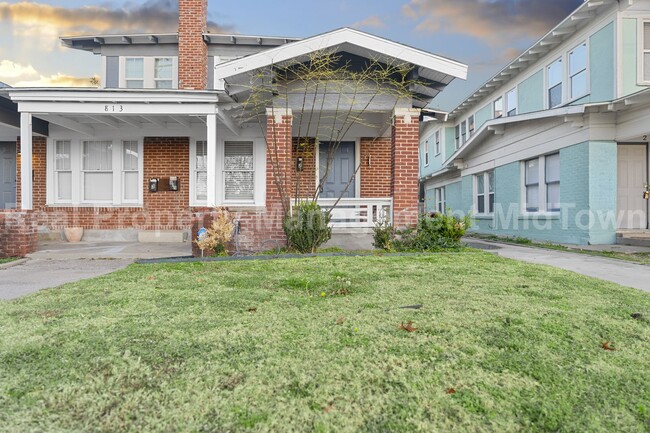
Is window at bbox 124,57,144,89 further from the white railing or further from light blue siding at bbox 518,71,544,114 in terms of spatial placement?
light blue siding at bbox 518,71,544,114

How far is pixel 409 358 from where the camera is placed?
2.13m

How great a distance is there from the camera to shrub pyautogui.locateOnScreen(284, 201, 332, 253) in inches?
267

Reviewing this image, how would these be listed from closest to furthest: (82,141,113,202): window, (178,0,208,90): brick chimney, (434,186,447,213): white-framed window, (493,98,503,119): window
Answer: (82,141,113,202): window → (178,0,208,90): brick chimney → (493,98,503,119): window → (434,186,447,213): white-framed window

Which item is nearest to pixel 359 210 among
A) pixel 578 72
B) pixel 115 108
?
pixel 115 108

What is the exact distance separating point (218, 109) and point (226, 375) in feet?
22.2

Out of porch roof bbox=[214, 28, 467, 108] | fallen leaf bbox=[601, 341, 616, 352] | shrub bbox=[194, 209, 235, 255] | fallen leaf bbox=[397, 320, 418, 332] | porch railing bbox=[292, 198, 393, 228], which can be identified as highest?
porch roof bbox=[214, 28, 467, 108]

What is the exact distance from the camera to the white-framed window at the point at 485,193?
15.2 meters

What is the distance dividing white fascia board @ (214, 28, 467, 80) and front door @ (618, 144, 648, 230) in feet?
20.4

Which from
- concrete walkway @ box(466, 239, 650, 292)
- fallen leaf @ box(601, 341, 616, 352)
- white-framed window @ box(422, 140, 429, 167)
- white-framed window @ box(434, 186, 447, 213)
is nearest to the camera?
fallen leaf @ box(601, 341, 616, 352)

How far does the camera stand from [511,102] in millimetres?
14844

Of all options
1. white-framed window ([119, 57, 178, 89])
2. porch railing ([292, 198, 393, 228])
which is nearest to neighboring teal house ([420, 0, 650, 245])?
porch railing ([292, 198, 393, 228])

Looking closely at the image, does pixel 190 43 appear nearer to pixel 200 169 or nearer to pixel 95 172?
pixel 200 169

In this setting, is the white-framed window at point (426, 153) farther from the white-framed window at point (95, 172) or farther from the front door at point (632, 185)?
the white-framed window at point (95, 172)

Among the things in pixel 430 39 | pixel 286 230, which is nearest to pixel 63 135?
pixel 286 230
